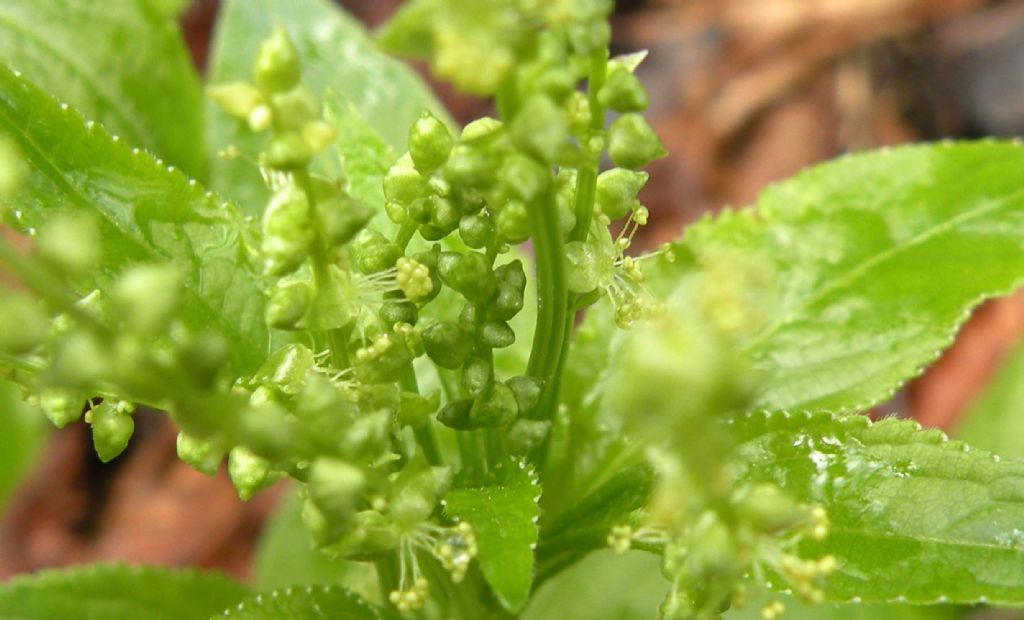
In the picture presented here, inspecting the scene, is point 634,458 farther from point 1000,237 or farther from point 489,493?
point 1000,237

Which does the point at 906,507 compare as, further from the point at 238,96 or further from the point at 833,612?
the point at 833,612

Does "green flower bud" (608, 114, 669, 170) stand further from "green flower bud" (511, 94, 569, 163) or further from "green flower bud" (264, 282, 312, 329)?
"green flower bud" (264, 282, 312, 329)

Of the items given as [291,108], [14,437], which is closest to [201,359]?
[291,108]

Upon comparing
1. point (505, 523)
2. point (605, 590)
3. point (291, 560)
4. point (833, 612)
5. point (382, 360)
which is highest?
point (382, 360)

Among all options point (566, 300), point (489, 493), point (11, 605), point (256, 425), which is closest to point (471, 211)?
point (566, 300)

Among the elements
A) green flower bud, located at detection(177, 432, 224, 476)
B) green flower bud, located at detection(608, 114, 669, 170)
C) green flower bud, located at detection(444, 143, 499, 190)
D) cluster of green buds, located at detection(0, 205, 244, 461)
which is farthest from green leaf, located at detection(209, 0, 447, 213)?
cluster of green buds, located at detection(0, 205, 244, 461)
